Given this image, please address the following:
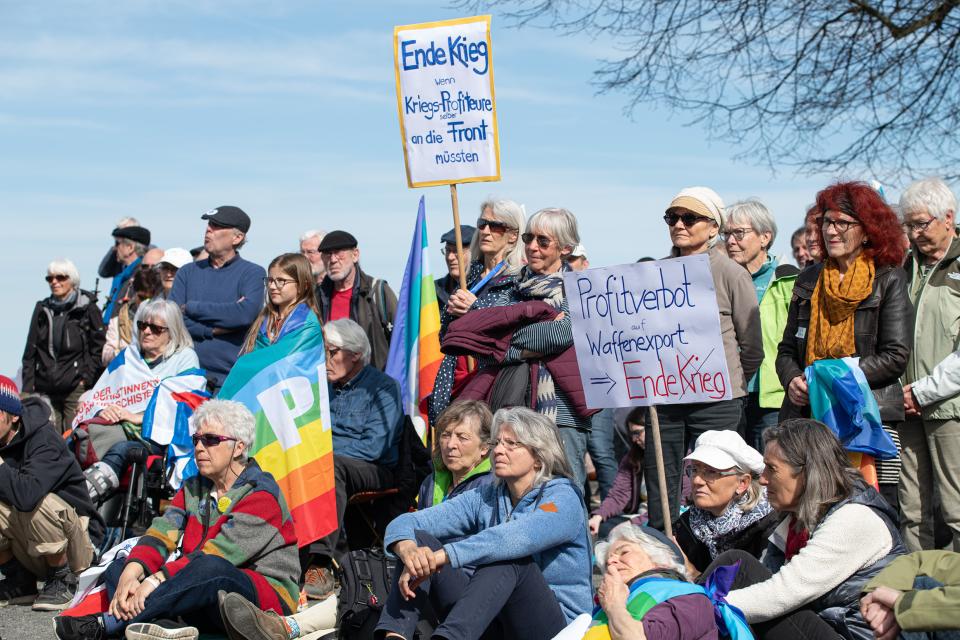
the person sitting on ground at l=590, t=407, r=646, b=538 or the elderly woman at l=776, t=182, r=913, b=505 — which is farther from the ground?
the elderly woman at l=776, t=182, r=913, b=505

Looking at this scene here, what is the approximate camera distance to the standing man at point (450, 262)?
9133mm

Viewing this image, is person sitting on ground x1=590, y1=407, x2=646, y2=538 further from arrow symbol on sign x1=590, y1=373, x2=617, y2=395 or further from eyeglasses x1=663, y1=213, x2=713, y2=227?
arrow symbol on sign x1=590, y1=373, x2=617, y2=395

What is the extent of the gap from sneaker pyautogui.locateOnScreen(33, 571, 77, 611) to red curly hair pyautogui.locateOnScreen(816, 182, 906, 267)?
485 centimetres

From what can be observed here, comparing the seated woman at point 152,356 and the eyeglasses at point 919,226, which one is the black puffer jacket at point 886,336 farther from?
the seated woman at point 152,356

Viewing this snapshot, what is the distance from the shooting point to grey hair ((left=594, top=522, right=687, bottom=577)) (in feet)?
14.4

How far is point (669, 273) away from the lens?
18.6ft

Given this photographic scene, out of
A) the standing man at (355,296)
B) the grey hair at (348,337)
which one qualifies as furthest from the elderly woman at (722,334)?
the standing man at (355,296)

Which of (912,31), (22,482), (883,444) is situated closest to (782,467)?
(883,444)

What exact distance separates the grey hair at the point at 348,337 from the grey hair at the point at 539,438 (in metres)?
2.44

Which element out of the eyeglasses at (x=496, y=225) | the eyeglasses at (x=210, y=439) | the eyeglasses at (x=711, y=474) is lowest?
the eyeglasses at (x=711, y=474)

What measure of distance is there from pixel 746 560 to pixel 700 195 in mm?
2152

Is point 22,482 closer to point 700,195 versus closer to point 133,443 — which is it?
point 133,443

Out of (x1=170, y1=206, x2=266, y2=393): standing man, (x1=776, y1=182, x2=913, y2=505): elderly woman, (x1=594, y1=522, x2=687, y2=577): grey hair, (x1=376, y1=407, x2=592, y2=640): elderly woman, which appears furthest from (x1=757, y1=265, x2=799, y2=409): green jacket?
(x1=170, y1=206, x2=266, y2=393): standing man

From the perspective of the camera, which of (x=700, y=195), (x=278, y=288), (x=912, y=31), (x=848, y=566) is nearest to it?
(x=848, y=566)
